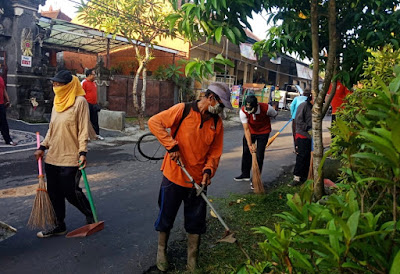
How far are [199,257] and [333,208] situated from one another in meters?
2.26

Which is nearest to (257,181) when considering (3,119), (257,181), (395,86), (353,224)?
(257,181)

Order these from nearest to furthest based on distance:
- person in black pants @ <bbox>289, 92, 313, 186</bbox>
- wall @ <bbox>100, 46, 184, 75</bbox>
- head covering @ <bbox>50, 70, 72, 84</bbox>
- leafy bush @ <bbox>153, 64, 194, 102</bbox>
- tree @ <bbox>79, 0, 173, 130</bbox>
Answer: head covering @ <bbox>50, 70, 72, 84</bbox>, person in black pants @ <bbox>289, 92, 313, 186</bbox>, tree @ <bbox>79, 0, 173, 130</bbox>, leafy bush @ <bbox>153, 64, 194, 102</bbox>, wall @ <bbox>100, 46, 184, 75</bbox>

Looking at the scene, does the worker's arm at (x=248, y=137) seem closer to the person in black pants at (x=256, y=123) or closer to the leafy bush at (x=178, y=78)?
the person in black pants at (x=256, y=123)

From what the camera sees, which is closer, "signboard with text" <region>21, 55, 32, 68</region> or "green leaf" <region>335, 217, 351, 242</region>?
"green leaf" <region>335, 217, 351, 242</region>

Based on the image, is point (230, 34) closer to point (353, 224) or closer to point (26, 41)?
point (353, 224)

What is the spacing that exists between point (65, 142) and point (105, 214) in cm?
124

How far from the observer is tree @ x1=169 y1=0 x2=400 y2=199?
3.24m

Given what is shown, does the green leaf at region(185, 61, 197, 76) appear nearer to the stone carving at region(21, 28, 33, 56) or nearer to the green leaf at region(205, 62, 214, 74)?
the green leaf at region(205, 62, 214, 74)

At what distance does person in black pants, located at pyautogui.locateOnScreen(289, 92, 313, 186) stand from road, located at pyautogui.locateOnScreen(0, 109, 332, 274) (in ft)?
1.96

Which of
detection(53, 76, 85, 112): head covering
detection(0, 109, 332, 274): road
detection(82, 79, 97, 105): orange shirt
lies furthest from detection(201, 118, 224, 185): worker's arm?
detection(82, 79, 97, 105): orange shirt

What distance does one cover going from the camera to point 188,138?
10.2 feet

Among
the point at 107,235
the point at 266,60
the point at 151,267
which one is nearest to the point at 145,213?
the point at 107,235

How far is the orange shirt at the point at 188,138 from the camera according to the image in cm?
309

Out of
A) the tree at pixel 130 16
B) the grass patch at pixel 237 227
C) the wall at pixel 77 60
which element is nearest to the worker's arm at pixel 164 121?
the grass patch at pixel 237 227
